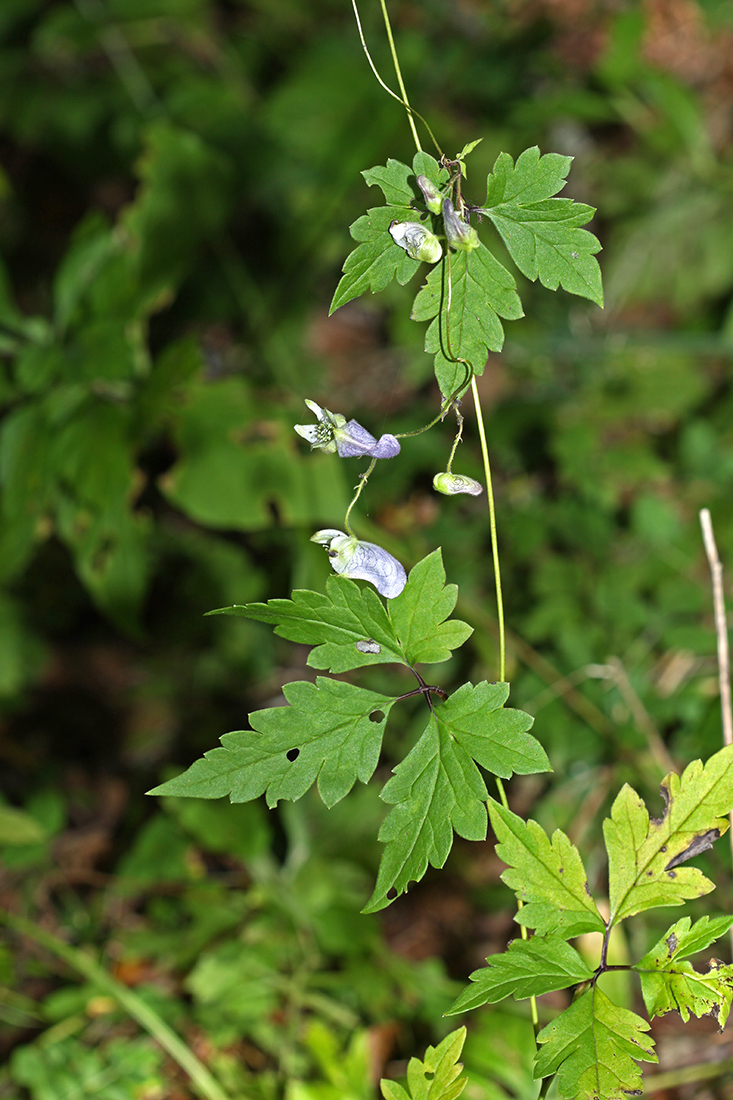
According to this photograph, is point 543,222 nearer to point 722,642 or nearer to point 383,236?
point 383,236

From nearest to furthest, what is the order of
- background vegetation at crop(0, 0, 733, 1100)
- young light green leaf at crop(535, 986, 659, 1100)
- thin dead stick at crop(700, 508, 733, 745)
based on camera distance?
young light green leaf at crop(535, 986, 659, 1100), thin dead stick at crop(700, 508, 733, 745), background vegetation at crop(0, 0, 733, 1100)

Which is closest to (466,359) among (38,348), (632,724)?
(632,724)

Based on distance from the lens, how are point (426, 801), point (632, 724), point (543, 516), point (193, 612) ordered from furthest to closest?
1. point (193, 612)
2. point (543, 516)
3. point (632, 724)
4. point (426, 801)

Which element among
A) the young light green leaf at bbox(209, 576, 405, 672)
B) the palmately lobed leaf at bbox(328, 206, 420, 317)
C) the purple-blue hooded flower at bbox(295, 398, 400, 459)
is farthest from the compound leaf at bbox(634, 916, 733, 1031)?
the palmately lobed leaf at bbox(328, 206, 420, 317)

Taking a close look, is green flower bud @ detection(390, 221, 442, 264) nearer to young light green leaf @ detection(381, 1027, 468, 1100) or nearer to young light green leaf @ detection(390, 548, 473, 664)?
young light green leaf @ detection(390, 548, 473, 664)

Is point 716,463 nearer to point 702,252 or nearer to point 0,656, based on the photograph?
point 702,252

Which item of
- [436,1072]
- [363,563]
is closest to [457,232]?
[363,563]
